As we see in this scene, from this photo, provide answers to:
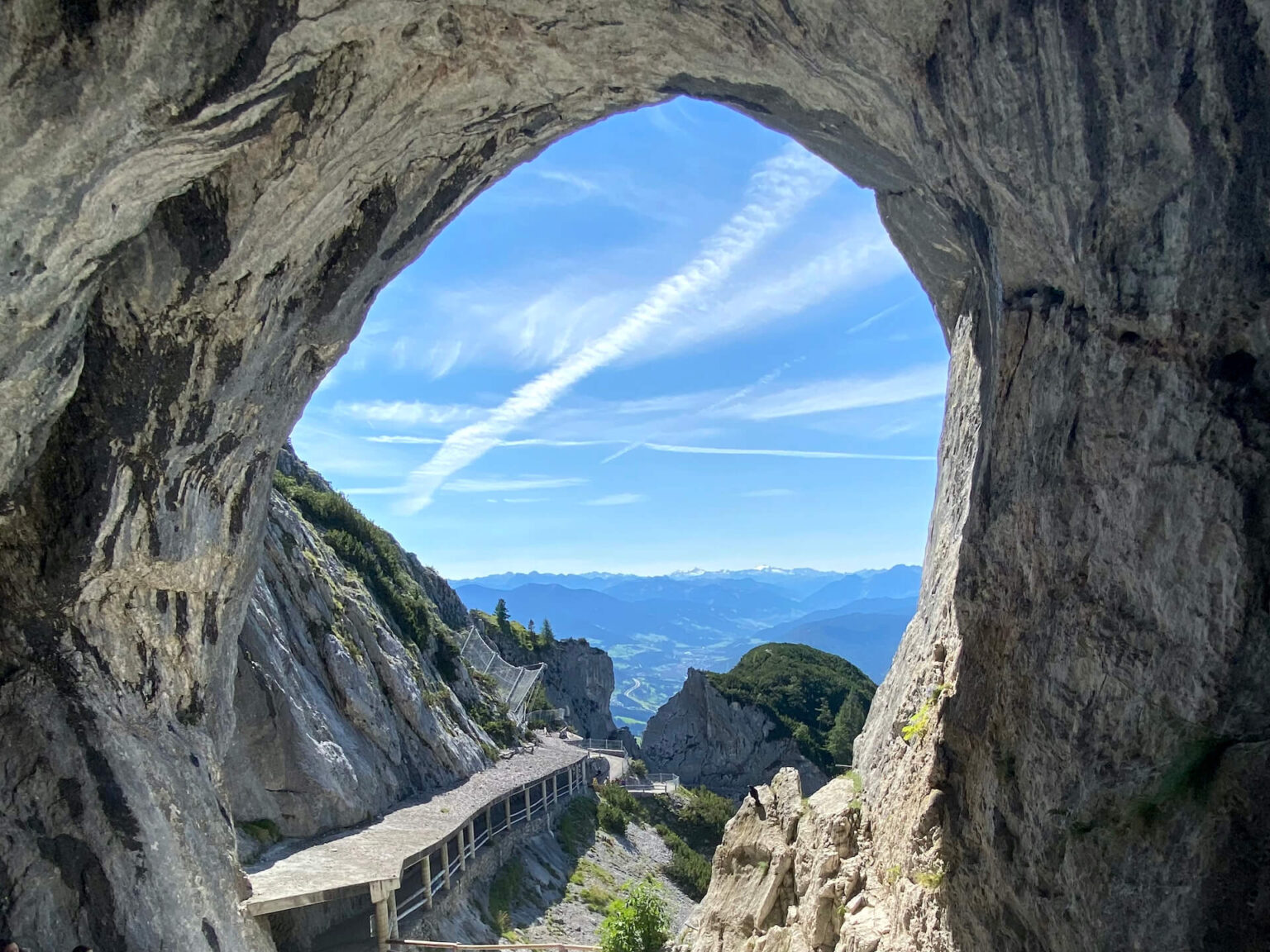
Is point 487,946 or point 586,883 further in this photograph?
point 586,883

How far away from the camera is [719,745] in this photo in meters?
65.2

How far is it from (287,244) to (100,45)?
3833 millimetres

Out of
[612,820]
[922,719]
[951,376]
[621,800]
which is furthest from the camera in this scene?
[621,800]

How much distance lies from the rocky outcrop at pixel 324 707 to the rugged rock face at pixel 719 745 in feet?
101

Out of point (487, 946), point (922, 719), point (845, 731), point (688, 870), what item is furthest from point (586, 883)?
point (845, 731)

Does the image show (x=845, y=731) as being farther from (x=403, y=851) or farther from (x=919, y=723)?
(x=919, y=723)

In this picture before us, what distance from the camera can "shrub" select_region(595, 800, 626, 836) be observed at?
4047 cm

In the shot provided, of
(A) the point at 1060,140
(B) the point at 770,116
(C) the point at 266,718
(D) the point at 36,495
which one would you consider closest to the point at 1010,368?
(A) the point at 1060,140

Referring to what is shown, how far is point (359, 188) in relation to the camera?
1010cm

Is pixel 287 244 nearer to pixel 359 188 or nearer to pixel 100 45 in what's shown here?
pixel 359 188

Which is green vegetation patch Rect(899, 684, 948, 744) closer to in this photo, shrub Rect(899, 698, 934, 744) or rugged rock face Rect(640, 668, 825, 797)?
shrub Rect(899, 698, 934, 744)

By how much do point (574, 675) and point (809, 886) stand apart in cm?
6277

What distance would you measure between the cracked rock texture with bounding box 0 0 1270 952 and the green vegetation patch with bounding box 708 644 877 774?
52733mm

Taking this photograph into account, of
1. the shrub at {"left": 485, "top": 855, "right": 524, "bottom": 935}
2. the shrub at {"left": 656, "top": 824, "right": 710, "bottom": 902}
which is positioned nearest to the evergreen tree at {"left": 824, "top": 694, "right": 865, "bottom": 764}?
the shrub at {"left": 656, "top": 824, "right": 710, "bottom": 902}
